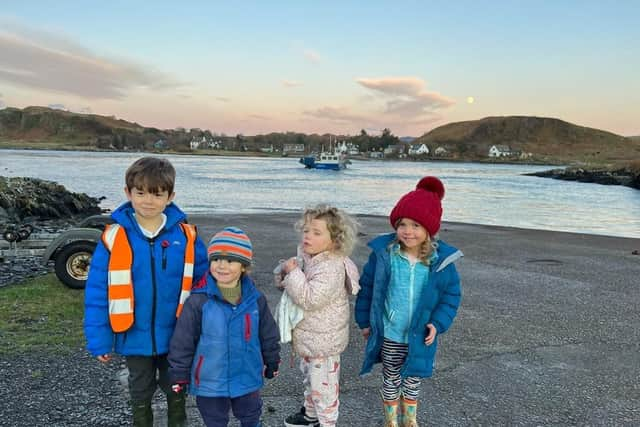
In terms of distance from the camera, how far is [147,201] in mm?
2684

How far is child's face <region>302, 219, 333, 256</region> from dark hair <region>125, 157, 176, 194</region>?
833 mm

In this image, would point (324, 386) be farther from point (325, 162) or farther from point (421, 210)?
point (325, 162)

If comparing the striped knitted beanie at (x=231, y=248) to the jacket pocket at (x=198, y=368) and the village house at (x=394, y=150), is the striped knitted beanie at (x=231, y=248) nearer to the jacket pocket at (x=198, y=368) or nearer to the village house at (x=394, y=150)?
the jacket pocket at (x=198, y=368)

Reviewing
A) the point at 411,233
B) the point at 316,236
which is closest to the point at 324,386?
the point at 316,236

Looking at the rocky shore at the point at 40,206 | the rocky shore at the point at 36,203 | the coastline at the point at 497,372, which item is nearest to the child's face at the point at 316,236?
the coastline at the point at 497,372

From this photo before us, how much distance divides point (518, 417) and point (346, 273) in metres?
1.77

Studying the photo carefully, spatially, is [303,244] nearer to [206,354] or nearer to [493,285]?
[206,354]

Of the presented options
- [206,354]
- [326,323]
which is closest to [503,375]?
[326,323]

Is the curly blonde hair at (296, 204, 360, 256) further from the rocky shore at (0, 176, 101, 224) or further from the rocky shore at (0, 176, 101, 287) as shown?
the rocky shore at (0, 176, 101, 224)

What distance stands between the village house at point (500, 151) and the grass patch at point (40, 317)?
194 m

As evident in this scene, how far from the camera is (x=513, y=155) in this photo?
18375 cm

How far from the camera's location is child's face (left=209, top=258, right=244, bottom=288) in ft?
8.43

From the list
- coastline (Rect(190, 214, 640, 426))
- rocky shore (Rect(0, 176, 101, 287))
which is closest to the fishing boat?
rocky shore (Rect(0, 176, 101, 287))

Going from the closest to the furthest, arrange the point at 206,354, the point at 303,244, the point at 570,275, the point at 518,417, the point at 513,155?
the point at 206,354 → the point at 303,244 → the point at 518,417 → the point at 570,275 → the point at 513,155
